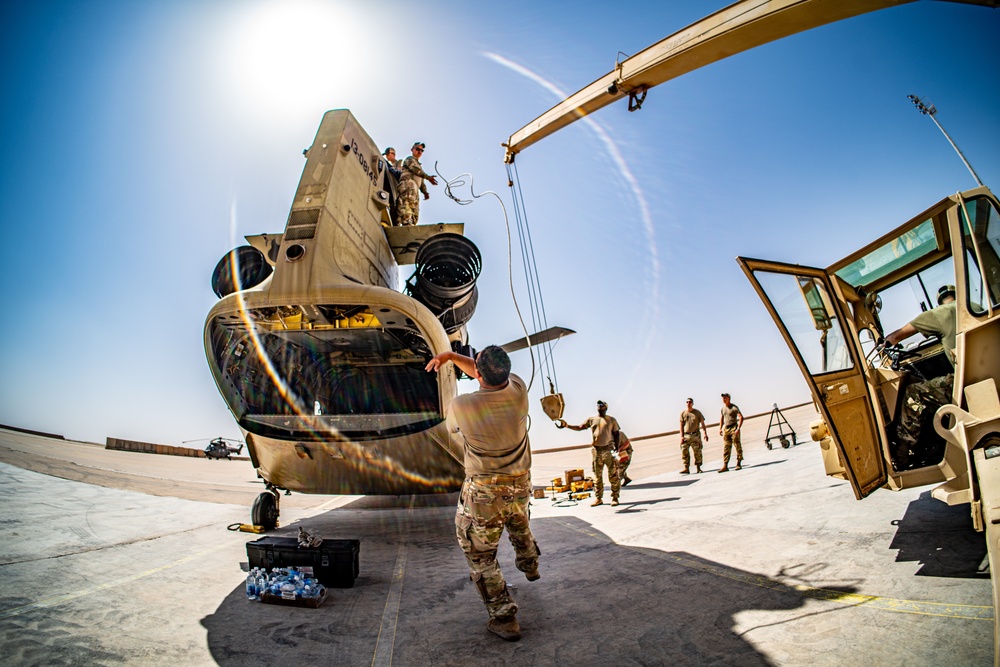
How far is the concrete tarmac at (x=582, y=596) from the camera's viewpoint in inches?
64.7

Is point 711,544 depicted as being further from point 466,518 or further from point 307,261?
point 307,261

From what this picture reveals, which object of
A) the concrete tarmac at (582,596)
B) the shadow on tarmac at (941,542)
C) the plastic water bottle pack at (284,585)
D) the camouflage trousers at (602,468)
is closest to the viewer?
the concrete tarmac at (582,596)

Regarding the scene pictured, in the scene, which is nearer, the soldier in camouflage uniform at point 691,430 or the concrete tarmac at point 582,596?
the concrete tarmac at point 582,596

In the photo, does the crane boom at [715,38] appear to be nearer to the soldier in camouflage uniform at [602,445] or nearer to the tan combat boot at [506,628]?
the soldier in camouflage uniform at [602,445]

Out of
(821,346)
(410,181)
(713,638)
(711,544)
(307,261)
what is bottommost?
(711,544)

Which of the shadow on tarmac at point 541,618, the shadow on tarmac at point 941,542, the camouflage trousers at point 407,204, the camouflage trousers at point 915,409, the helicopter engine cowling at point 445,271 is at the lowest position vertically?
the shadow on tarmac at point 541,618

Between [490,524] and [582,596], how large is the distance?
84 cm

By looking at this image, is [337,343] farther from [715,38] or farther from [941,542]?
[715,38]

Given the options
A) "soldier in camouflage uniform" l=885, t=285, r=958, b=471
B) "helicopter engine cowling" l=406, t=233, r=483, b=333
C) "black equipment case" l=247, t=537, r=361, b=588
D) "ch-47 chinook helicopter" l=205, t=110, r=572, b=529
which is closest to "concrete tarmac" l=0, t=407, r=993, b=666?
"black equipment case" l=247, t=537, r=361, b=588

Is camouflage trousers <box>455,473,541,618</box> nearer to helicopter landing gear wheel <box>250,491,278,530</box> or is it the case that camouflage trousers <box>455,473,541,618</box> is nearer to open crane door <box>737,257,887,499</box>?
open crane door <box>737,257,887,499</box>

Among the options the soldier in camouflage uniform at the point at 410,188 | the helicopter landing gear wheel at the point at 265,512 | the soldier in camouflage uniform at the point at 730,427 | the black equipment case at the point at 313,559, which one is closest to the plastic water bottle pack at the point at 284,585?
the black equipment case at the point at 313,559

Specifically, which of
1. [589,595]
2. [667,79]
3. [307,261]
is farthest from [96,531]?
[667,79]

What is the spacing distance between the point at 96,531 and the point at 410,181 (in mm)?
6631

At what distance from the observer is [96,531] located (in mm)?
3764
